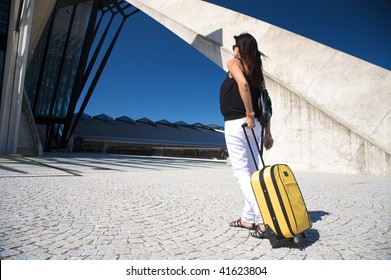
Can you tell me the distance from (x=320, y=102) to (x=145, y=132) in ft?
128

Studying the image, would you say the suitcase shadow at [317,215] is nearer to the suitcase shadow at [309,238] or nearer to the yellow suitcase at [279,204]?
the suitcase shadow at [309,238]

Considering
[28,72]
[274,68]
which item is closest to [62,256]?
[274,68]

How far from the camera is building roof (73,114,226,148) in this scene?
3766 centimetres

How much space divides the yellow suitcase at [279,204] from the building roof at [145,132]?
105ft

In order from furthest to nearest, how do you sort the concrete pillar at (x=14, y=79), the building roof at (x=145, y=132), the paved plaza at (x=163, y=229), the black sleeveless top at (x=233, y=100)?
the building roof at (x=145, y=132)
the concrete pillar at (x=14, y=79)
the black sleeveless top at (x=233, y=100)
the paved plaza at (x=163, y=229)

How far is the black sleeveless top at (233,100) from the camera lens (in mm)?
2119

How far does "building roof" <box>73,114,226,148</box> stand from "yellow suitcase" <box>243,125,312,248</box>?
32.0m

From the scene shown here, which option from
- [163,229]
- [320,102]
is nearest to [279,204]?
[163,229]

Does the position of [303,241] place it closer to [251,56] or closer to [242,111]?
[242,111]

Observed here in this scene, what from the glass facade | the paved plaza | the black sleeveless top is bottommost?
the paved plaza

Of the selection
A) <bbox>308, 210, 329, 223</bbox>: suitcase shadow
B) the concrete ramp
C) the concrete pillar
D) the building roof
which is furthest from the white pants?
the building roof

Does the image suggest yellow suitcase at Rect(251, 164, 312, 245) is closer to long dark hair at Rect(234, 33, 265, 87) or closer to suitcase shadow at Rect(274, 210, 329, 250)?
suitcase shadow at Rect(274, 210, 329, 250)

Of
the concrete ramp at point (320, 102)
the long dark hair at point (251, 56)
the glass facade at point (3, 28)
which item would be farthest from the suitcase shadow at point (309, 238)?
the glass facade at point (3, 28)

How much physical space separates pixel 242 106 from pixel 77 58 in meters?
31.3
